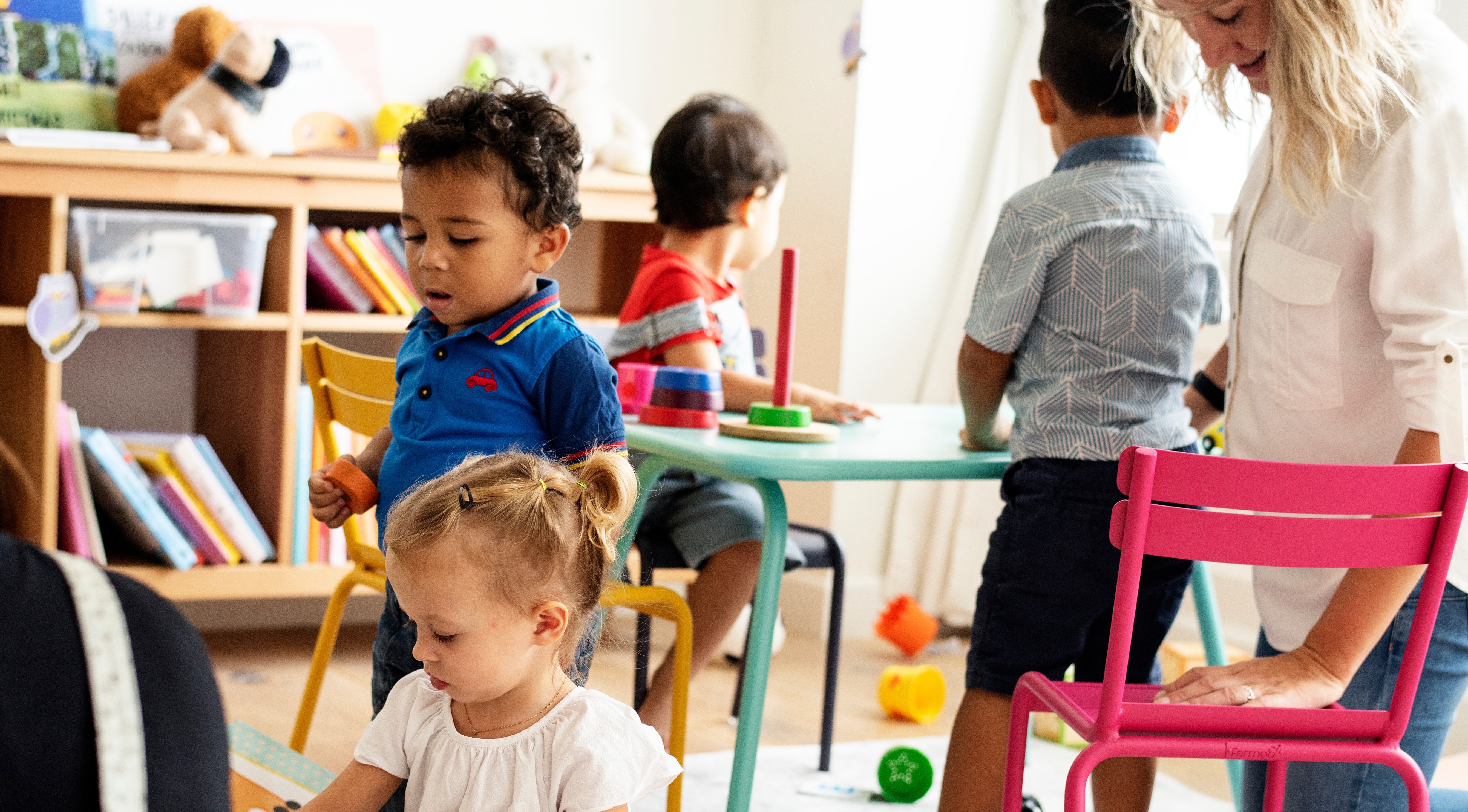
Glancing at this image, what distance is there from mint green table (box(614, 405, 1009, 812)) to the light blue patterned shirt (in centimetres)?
11

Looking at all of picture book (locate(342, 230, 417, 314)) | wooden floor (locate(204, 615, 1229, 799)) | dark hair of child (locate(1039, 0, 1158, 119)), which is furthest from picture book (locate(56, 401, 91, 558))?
dark hair of child (locate(1039, 0, 1158, 119))

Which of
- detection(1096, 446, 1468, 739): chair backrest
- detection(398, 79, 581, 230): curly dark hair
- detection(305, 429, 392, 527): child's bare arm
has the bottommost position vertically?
detection(305, 429, 392, 527): child's bare arm

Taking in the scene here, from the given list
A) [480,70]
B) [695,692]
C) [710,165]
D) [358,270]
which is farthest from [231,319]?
[695,692]

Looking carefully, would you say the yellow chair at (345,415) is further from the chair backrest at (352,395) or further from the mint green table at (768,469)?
the mint green table at (768,469)

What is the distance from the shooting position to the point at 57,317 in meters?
2.36

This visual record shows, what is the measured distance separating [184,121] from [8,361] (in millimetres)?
568

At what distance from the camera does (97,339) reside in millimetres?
2736

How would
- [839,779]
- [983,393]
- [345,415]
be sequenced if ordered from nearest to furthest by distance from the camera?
[983,393] < [345,415] < [839,779]

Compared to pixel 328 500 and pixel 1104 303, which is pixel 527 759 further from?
pixel 1104 303

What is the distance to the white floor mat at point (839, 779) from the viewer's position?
2.09 m

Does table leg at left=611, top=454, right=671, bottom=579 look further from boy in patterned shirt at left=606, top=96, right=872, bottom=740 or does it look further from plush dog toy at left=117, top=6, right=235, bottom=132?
plush dog toy at left=117, top=6, right=235, bottom=132

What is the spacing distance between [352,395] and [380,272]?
39.9 inches

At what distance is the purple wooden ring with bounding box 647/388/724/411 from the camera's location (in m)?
1.63

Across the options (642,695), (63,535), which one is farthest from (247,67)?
(642,695)
